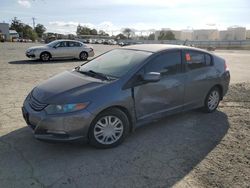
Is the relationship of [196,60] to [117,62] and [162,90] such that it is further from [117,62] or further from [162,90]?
[117,62]

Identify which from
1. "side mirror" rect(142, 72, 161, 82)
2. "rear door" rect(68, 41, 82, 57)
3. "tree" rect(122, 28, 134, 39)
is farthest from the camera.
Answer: "tree" rect(122, 28, 134, 39)

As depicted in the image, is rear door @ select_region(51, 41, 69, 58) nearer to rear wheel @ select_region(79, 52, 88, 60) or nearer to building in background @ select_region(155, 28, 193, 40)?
rear wheel @ select_region(79, 52, 88, 60)

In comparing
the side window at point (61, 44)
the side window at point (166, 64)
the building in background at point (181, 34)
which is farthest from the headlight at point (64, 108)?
the building in background at point (181, 34)

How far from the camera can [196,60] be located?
6.06m

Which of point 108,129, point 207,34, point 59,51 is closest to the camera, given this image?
point 108,129

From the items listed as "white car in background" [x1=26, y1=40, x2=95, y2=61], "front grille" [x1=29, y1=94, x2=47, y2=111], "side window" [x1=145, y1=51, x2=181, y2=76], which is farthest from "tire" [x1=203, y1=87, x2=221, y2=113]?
"white car in background" [x1=26, y1=40, x2=95, y2=61]

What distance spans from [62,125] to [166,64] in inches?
91.1

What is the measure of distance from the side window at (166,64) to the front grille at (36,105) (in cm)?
185

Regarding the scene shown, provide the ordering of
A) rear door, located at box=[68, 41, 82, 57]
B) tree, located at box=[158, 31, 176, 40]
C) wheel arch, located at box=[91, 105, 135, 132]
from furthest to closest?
tree, located at box=[158, 31, 176, 40] → rear door, located at box=[68, 41, 82, 57] → wheel arch, located at box=[91, 105, 135, 132]

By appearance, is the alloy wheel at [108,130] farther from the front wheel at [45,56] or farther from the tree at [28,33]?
the tree at [28,33]

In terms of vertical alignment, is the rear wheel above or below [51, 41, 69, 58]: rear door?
below

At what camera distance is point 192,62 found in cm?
594

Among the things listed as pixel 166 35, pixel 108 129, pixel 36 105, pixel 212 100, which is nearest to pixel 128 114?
pixel 108 129

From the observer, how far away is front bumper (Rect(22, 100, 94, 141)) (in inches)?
163
